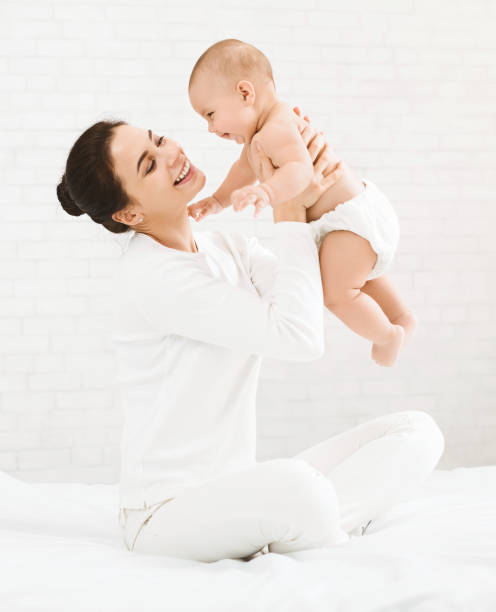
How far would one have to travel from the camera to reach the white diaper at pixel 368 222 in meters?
1.87

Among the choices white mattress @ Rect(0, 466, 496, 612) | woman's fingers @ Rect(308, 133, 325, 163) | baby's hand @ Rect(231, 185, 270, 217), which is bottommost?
white mattress @ Rect(0, 466, 496, 612)

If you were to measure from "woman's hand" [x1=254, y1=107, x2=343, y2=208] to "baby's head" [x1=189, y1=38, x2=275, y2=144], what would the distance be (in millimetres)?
97

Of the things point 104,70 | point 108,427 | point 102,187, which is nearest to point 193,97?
point 102,187

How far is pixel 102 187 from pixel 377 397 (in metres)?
2.32

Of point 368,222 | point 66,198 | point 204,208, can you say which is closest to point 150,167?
point 66,198

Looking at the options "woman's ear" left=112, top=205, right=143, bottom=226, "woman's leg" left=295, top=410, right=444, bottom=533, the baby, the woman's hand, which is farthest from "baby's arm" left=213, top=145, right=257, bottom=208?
"woman's leg" left=295, top=410, right=444, bottom=533

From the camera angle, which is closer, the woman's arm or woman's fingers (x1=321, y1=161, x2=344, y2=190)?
the woman's arm

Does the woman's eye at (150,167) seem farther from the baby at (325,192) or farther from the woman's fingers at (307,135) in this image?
the woman's fingers at (307,135)

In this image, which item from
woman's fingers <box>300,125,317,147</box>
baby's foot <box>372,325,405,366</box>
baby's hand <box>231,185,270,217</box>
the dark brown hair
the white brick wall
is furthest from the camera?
the white brick wall

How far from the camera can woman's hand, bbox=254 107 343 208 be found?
1.86 metres

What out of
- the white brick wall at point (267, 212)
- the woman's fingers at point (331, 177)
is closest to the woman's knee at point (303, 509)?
the woman's fingers at point (331, 177)

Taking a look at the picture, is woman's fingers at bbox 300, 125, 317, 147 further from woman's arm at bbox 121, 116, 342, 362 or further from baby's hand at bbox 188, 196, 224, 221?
baby's hand at bbox 188, 196, 224, 221

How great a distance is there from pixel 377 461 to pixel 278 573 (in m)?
0.53

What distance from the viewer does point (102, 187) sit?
1.80 m
